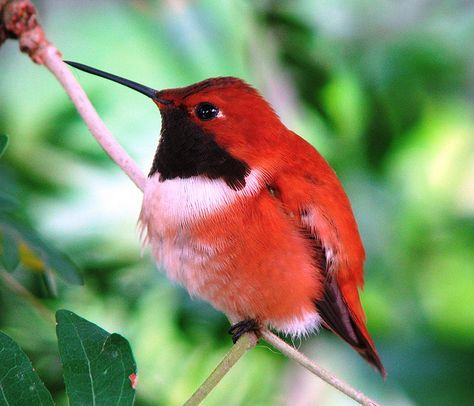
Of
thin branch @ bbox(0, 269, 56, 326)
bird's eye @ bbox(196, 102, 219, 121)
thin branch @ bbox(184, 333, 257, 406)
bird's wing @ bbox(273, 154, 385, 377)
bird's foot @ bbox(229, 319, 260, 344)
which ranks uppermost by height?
bird's eye @ bbox(196, 102, 219, 121)

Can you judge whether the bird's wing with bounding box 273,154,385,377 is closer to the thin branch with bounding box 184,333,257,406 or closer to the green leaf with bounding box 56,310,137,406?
the thin branch with bounding box 184,333,257,406

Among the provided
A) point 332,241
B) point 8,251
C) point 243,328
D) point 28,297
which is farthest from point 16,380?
point 332,241

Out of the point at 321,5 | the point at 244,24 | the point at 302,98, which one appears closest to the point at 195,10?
the point at 244,24

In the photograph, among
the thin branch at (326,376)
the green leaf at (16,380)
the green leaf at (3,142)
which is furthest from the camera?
the green leaf at (3,142)

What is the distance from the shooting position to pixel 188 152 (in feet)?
6.06

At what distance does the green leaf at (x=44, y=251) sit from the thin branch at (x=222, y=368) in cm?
38

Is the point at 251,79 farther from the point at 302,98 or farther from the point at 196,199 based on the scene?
the point at 196,199

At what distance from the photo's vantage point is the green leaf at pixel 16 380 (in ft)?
3.78

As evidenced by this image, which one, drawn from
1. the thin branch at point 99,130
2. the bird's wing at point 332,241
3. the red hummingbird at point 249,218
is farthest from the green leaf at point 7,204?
the bird's wing at point 332,241

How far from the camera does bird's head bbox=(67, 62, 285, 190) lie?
1.82 m

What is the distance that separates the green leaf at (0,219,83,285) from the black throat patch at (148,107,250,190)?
1.06 ft

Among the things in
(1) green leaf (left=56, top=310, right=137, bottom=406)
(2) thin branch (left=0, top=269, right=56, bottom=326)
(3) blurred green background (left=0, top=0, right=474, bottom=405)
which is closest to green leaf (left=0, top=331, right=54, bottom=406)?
(1) green leaf (left=56, top=310, right=137, bottom=406)

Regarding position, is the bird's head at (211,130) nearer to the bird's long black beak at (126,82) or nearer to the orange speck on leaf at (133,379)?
the bird's long black beak at (126,82)

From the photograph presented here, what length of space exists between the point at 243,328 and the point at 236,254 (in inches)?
6.5
